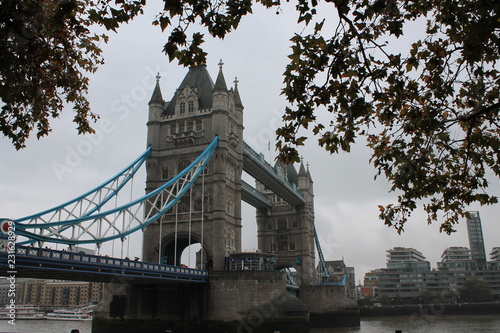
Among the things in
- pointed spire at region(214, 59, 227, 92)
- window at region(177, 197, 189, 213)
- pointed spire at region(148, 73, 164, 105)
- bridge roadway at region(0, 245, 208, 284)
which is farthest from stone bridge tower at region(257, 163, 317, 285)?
bridge roadway at region(0, 245, 208, 284)

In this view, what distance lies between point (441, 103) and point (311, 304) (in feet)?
167

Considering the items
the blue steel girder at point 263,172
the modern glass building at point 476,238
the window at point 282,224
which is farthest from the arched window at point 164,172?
the modern glass building at point 476,238

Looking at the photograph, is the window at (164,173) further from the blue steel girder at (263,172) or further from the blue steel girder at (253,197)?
the blue steel girder at (253,197)

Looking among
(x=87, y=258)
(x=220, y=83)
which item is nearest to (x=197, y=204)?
(x=220, y=83)

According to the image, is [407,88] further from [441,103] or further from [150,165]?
[150,165]

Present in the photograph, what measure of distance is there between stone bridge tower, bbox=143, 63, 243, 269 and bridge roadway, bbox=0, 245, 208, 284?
22.0 ft

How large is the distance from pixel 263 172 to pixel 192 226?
46.1ft

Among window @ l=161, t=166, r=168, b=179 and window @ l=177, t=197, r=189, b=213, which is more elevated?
window @ l=161, t=166, r=168, b=179

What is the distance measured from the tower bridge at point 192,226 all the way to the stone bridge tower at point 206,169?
0.09 m

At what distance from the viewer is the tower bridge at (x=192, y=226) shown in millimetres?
33656

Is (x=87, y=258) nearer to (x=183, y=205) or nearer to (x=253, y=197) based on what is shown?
(x=183, y=205)

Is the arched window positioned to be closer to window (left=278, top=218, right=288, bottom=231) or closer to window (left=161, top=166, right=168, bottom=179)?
window (left=161, top=166, right=168, bottom=179)

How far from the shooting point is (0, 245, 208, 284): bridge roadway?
22056 mm

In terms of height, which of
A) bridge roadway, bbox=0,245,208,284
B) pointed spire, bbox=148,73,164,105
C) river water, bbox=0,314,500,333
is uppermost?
pointed spire, bbox=148,73,164,105
